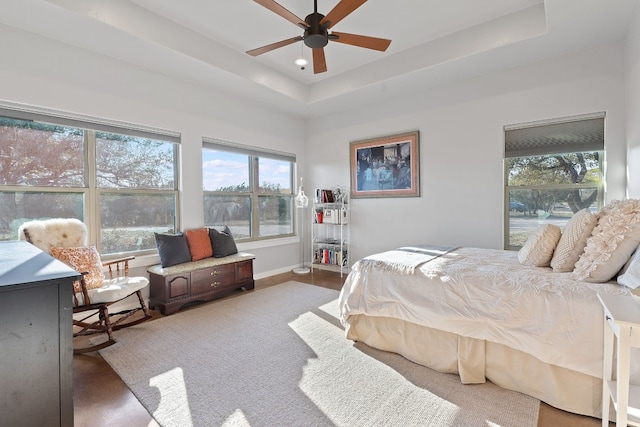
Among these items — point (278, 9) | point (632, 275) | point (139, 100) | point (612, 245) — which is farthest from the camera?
point (139, 100)

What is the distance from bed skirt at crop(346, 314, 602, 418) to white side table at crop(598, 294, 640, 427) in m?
0.18

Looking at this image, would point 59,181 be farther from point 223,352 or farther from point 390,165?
point 390,165

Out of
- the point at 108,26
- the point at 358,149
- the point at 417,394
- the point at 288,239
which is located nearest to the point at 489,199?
the point at 358,149

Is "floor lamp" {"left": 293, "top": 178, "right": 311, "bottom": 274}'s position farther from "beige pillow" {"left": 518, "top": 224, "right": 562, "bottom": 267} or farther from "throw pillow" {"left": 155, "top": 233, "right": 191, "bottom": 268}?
"beige pillow" {"left": 518, "top": 224, "right": 562, "bottom": 267}

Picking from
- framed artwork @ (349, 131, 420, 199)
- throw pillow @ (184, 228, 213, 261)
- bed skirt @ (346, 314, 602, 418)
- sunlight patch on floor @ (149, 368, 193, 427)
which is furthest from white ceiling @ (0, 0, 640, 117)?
sunlight patch on floor @ (149, 368, 193, 427)

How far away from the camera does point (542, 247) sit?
7.39 feet

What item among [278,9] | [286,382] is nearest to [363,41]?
[278,9]

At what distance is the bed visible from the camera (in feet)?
5.45

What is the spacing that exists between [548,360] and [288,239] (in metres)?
4.05

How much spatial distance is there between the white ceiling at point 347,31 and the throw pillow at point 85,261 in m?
→ 1.97

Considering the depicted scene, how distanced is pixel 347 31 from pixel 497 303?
9.97ft

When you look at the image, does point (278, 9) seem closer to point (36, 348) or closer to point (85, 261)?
point (36, 348)

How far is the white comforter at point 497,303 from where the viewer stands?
1646 mm

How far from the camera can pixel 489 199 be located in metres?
3.68
